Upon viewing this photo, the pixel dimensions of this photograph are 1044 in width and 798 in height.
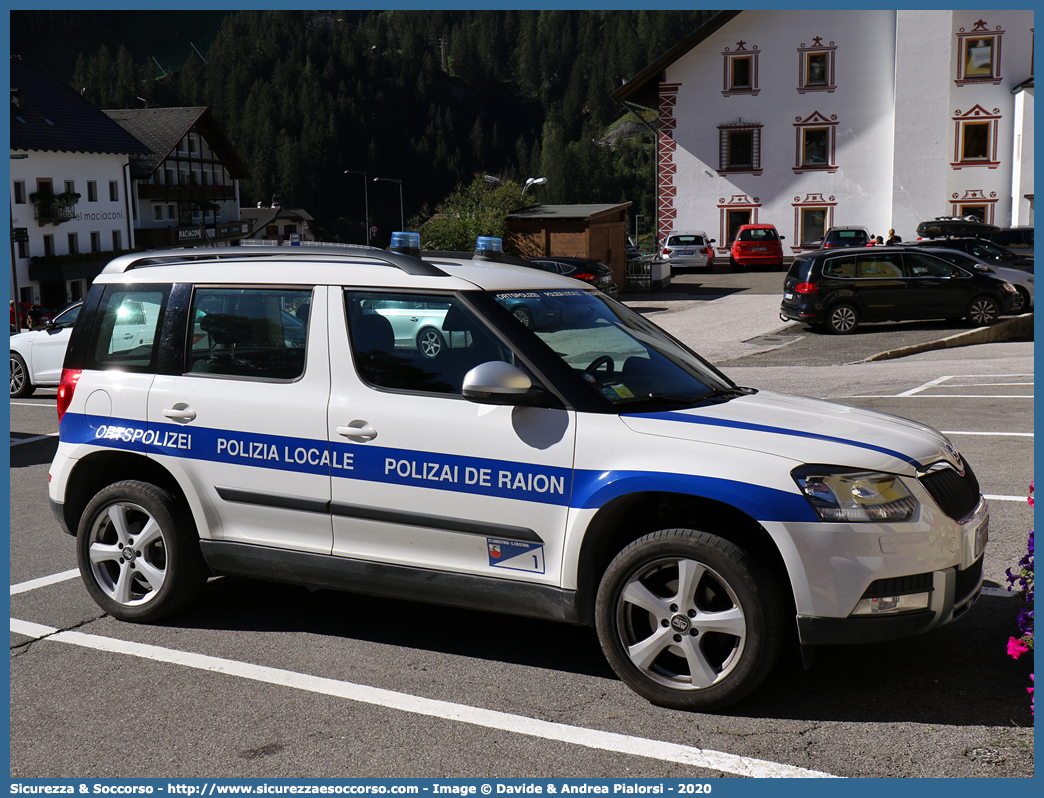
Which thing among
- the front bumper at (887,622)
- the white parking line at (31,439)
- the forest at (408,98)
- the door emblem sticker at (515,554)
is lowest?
the white parking line at (31,439)

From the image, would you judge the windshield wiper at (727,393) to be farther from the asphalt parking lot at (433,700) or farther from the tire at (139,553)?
the tire at (139,553)

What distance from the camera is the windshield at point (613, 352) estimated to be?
4.49 metres

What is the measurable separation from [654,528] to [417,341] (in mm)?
1343

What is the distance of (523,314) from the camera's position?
4656 mm

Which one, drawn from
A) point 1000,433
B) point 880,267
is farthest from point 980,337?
point 1000,433

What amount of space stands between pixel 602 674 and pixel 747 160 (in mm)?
46950

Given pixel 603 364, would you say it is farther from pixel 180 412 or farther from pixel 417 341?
pixel 180 412

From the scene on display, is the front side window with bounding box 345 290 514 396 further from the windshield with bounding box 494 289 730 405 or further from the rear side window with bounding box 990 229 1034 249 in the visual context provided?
the rear side window with bounding box 990 229 1034 249

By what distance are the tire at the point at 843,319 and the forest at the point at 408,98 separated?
115521 millimetres

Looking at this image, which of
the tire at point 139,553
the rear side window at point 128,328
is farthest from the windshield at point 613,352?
the tire at point 139,553

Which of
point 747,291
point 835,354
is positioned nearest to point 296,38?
point 747,291

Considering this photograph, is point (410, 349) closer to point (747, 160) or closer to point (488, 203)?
point (488, 203)

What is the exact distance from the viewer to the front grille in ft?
13.3

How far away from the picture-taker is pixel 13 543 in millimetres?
7059
